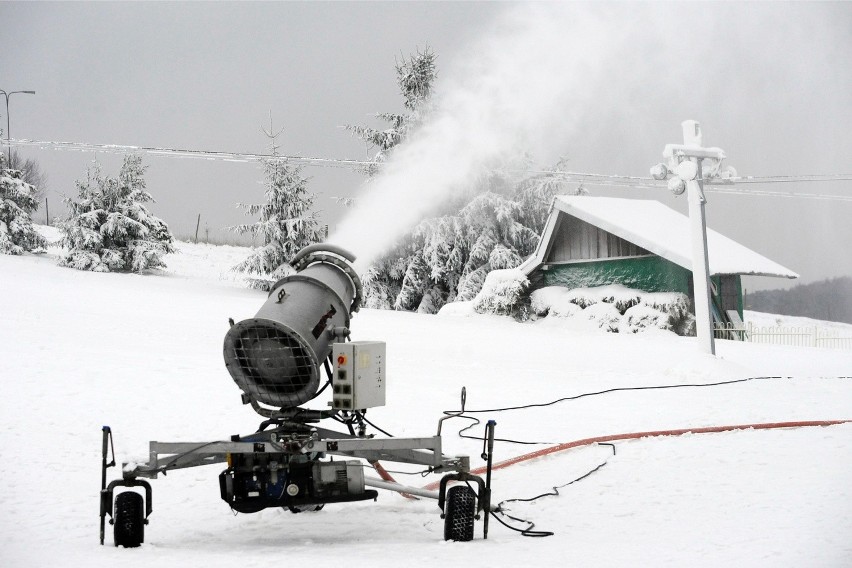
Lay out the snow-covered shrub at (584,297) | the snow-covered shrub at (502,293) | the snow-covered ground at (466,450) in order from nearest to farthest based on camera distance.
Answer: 1. the snow-covered ground at (466,450)
2. the snow-covered shrub at (584,297)
3. the snow-covered shrub at (502,293)

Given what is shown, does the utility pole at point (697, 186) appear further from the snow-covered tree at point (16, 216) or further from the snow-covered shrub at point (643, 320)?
the snow-covered tree at point (16, 216)

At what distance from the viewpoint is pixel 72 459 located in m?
9.97

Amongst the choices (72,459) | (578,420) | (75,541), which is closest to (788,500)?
(578,420)

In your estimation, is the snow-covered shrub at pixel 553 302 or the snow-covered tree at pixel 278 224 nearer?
the snow-covered shrub at pixel 553 302

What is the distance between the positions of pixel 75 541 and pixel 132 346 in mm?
9995

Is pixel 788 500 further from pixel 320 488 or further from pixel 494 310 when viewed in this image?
pixel 494 310

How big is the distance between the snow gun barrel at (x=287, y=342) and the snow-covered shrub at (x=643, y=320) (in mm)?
21028

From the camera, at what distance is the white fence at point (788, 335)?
2883cm

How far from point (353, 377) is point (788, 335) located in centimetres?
2557

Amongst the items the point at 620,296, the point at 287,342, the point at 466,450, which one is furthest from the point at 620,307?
the point at 287,342

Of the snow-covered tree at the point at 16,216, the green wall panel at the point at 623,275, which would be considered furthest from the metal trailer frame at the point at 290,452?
the snow-covered tree at the point at 16,216

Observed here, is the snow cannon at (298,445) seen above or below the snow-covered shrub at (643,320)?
below

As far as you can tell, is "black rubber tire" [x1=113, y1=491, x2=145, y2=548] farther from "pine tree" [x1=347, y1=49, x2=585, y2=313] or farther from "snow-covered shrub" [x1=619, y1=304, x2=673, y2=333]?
"pine tree" [x1=347, y1=49, x2=585, y2=313]

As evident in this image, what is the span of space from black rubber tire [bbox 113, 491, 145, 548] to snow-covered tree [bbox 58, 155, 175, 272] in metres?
30.2
